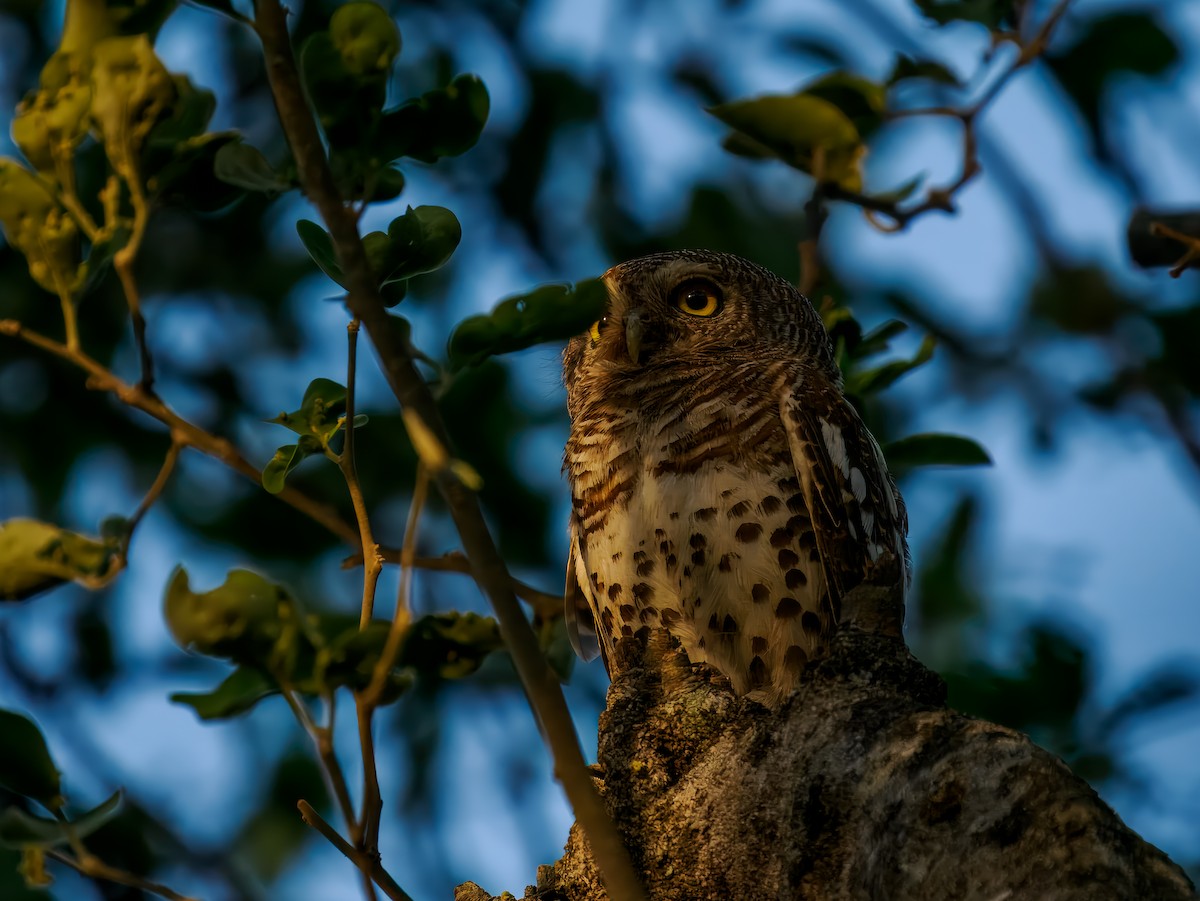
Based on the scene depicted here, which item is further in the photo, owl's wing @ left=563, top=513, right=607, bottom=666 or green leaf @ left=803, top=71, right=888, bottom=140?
owl's wing @ left=563, top=513, right=607, bottom=666

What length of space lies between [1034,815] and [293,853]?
455cm

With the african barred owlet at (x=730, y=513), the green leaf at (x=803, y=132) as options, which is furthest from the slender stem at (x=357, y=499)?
the african barred owlet at (x=730, y=513)

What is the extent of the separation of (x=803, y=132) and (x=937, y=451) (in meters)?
0.84

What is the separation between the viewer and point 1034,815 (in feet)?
5.96

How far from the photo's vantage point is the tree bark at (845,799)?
180 centimetres

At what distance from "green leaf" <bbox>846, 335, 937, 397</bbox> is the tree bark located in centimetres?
110

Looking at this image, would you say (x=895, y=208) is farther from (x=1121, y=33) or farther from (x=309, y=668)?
(x=1121, y=33)

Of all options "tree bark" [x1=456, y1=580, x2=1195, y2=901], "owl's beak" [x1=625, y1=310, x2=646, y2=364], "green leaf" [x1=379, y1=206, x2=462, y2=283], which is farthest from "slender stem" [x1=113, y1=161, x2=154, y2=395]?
"owl's beak" [x1=625, y1=310, x2=646, y2=364]

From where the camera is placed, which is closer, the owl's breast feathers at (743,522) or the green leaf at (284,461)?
the green leaf at (284,461)

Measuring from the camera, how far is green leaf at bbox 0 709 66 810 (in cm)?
189


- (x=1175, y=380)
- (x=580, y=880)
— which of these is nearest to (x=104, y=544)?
(x=580, y=880)

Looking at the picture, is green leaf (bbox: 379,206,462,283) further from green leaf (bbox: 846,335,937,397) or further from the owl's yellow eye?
the owl's yellow eye

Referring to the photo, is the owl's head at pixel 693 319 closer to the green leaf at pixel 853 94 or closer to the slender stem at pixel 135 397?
the green leaf at pixel 853 94

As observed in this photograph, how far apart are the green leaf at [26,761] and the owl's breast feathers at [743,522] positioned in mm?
1694
